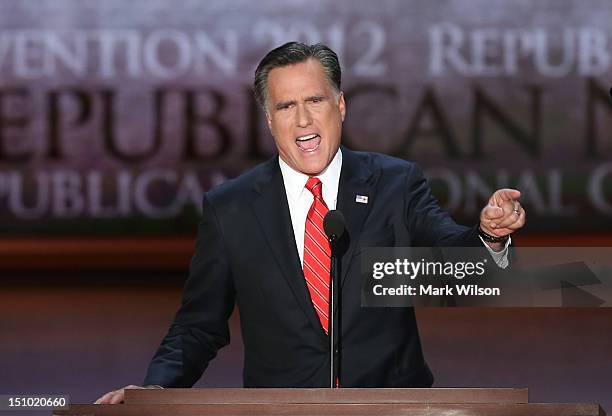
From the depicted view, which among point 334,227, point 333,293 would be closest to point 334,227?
point 334,227

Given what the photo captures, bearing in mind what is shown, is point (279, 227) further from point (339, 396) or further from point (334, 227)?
point (339, 396)

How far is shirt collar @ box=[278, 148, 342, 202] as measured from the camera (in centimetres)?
249

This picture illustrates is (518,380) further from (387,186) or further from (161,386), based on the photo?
(161,386)

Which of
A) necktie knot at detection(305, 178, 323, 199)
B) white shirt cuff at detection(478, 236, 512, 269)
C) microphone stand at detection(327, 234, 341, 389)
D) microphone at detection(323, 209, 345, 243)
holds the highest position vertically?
necktie knot at detection(305, 178, 323, 199)

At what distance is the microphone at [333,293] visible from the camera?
2.10 metres

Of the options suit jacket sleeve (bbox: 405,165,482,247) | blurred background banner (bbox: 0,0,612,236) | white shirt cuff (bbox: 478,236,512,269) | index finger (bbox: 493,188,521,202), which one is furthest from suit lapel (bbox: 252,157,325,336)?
blurred background banner (bbox: 0,0,612,236)

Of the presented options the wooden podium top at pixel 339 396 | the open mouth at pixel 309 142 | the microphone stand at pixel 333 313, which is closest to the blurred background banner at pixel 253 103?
the open mouth at pixel 309 142

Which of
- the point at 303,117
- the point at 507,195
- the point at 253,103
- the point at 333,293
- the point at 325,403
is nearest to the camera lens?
the point at 325,403

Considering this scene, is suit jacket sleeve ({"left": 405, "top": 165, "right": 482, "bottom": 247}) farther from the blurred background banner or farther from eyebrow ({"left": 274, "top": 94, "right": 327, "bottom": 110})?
the blurred background banner

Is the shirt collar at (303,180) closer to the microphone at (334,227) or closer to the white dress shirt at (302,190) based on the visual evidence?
the white dress shirt at (302,190)

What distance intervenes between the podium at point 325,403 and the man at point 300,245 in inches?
16.6

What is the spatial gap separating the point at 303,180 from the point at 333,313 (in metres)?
0.32

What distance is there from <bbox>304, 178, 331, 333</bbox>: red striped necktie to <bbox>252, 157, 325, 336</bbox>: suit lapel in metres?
0.02

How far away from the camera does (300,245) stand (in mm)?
2430
